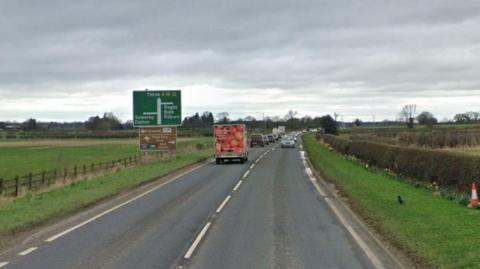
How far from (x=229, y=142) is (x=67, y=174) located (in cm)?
1487

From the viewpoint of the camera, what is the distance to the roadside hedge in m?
19.2

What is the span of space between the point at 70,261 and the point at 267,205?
9.33 metres

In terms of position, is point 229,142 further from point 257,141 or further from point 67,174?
point 257,141

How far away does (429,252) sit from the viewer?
991 centimetres

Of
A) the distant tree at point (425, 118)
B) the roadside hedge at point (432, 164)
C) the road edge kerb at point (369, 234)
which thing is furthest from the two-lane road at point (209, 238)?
the distant tree at point (425, 118)

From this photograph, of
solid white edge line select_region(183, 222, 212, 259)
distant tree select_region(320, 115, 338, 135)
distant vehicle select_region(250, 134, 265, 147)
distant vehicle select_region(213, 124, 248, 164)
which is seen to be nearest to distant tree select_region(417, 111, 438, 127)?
distant tree select_region(320, 115, 338, 135)

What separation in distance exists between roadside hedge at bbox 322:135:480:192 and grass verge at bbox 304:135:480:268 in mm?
985

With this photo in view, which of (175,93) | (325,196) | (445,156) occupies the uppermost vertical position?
(175,93)

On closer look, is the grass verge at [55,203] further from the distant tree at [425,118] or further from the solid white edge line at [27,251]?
the distant tree at [425,118]

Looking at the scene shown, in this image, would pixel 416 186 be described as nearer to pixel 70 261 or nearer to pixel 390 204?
pixel 390 204

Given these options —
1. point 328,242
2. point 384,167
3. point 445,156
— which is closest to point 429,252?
point 328,242

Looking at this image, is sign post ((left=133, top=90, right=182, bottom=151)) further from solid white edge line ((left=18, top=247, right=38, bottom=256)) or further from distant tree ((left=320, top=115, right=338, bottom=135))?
distant tree ((left=320, top=115, right=338, bottom=135))

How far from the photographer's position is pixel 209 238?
12.1 m

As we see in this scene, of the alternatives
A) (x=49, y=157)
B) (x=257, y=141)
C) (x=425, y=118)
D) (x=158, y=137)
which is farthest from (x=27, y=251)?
(x=425, y=118)
